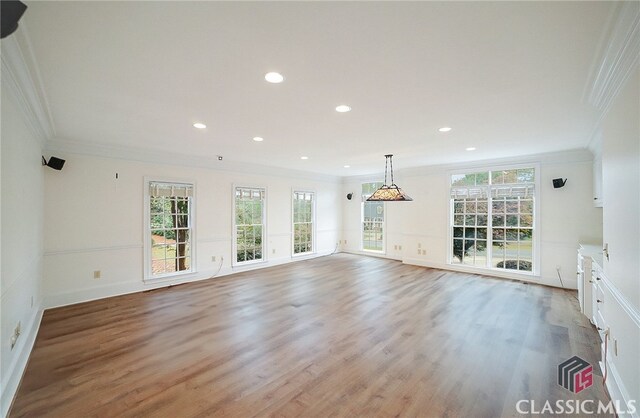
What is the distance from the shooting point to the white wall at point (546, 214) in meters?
5.11

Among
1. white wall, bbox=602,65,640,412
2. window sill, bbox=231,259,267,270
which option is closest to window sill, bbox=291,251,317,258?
window sill, bbox=231,259,267,270

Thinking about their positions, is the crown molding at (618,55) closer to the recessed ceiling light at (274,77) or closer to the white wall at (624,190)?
the white wall at (624,190)

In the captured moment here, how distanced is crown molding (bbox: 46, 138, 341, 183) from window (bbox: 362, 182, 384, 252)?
2.68m

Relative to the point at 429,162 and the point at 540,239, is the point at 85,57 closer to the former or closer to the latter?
the point at 429,162

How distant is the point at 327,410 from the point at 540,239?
222 inches

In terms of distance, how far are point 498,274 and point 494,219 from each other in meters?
1.20

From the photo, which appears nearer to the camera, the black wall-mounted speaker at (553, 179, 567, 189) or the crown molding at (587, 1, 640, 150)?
the crown molding at (587, 1, 640, 150)

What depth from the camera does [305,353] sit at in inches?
113

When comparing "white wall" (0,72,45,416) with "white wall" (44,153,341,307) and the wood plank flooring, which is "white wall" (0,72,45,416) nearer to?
the wood plank flooring

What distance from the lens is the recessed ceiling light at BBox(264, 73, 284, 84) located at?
2244 mm

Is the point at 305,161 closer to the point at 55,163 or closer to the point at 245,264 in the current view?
the point at 245,264

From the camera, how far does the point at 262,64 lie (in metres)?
2.09

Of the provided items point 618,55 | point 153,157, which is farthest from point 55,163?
point 618,55

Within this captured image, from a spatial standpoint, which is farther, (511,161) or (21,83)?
(511,161)
